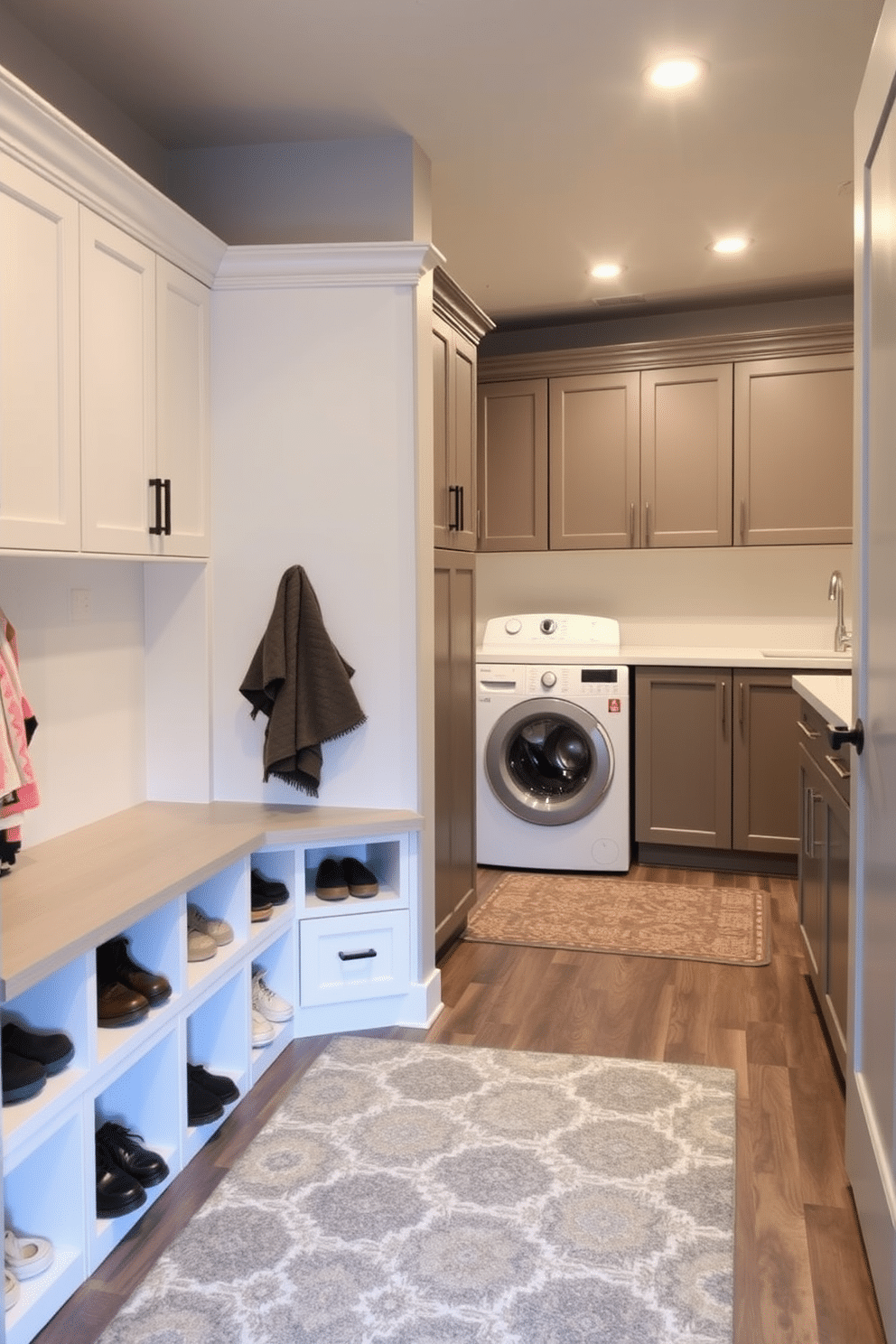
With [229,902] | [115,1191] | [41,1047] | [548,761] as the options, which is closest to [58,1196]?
[115,1191]

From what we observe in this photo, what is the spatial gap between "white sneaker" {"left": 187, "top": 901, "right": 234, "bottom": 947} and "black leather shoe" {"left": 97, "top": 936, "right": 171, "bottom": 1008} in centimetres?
28

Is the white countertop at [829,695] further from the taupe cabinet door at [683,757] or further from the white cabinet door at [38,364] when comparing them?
the white cabinet door at [38,364]

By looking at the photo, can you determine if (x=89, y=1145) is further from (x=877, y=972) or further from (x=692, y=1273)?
(x=877, y=972)

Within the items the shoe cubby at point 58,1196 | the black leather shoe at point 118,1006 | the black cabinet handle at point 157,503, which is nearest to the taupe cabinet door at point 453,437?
the black cabinet handle at point 157,503

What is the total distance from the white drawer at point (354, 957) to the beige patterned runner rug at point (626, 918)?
0.83 meters

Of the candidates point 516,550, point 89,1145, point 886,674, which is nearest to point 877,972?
point 886,674

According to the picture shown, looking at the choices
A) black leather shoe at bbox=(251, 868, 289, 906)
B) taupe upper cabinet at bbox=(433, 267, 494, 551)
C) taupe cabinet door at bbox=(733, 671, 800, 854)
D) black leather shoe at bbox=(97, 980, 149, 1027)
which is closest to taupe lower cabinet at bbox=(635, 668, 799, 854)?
taupe cabinet door at bbox=(733, 671, 800, 854)

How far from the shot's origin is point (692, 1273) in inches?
74.7

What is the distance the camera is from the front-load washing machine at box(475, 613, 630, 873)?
4.52m

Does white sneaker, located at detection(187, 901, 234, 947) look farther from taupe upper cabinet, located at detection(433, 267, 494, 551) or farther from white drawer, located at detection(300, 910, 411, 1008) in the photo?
taupe upper cabinet, located at detection(433, 267, 494, 551)

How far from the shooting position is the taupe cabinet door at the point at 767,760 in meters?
4.50

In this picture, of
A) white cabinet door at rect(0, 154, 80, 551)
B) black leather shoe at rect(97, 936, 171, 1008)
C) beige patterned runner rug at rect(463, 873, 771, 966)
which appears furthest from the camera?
beige patterned runner rug at rect(463, 873, 771, 966)

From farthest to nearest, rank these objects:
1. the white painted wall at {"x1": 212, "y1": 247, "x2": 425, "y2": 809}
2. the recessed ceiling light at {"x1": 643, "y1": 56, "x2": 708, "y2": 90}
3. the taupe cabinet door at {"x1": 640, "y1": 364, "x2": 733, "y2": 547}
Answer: the taupe cabinet door at {"x1": 640, "y1": 364, "x2": 733, "y2": 547}, the white painted wall at {"x1": 212, "y1": 247, "x2": 425, "y2": 809}, the recessed ceiling light at {"x1": 643, "y1": 56, "x2": 708, "y2": 90}

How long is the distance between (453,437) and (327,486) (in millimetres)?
620
